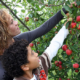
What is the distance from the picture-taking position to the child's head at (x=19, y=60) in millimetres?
805

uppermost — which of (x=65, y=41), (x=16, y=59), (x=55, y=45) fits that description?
(x=16, y=59)

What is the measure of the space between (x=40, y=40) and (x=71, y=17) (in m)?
→ 1.12

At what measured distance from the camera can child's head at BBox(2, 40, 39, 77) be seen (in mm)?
805

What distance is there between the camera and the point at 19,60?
81 centimetres

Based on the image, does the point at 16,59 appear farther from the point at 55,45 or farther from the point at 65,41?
the point at 65,41

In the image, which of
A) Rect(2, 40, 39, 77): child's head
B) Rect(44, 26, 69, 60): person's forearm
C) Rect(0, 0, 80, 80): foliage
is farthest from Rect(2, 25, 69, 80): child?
Rect(0, 0, 80, 80): foliage

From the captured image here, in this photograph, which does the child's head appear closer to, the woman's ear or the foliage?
the woman's ear

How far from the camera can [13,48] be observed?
2.77ft

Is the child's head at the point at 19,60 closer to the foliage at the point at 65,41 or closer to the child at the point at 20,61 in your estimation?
the child at the point at 20,61

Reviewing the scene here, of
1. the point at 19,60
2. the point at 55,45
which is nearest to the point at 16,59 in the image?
the point at 19,60

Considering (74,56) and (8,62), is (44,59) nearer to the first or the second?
(8,62)

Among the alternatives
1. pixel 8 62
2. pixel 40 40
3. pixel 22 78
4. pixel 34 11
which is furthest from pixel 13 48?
pixel 40 40

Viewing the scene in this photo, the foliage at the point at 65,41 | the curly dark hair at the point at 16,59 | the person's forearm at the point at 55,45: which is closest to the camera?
the curly dark hair at the point at 16,59

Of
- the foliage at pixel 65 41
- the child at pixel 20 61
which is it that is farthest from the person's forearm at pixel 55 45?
the child at pixel 20 61
